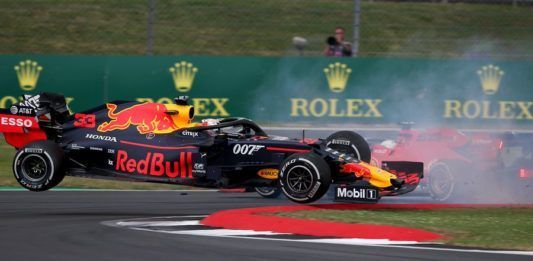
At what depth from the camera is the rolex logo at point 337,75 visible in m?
20.2

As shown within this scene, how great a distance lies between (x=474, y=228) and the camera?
9984 millimetres

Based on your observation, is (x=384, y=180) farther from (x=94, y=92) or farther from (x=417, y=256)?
(x=94, y=92)

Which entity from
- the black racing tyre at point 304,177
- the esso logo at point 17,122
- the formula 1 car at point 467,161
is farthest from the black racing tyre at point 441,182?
the esso logo at point 17,122

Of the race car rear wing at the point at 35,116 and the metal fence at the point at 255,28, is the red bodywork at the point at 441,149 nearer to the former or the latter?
the race car rear wing at the point at 35,116

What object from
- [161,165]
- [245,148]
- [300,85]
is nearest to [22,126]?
[161,165]

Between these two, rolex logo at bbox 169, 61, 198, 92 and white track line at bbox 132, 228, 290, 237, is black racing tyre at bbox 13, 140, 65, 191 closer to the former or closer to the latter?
white track line at bbox 132, 228, 290, 237

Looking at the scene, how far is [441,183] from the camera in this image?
1406cm

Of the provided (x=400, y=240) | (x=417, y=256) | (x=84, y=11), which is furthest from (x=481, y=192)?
(x=84, y=11)

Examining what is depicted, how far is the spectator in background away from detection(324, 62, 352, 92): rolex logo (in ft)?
1.70

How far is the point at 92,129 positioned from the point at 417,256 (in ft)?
18.1

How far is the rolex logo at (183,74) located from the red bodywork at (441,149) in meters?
5.91

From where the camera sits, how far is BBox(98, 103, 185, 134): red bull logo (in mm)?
12320

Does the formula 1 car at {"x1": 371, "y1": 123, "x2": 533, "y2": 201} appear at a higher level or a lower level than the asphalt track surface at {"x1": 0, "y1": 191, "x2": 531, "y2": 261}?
higher

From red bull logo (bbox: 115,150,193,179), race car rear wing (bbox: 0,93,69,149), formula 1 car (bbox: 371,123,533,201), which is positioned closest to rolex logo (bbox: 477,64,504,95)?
formula 1 car (bbox: 371,123,533,201)
